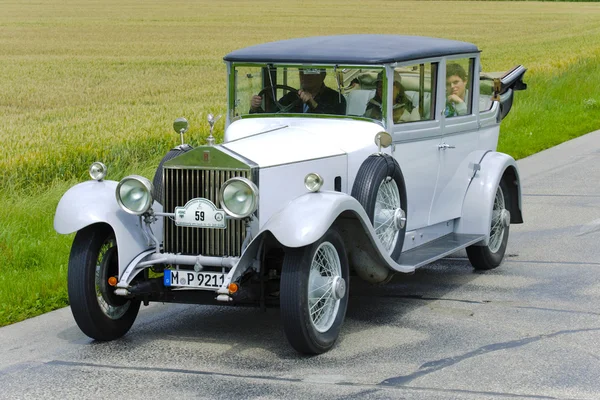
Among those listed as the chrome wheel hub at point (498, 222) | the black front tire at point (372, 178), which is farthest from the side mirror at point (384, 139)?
the chrome wheel hub at point (498, 222)

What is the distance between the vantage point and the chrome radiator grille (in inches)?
243

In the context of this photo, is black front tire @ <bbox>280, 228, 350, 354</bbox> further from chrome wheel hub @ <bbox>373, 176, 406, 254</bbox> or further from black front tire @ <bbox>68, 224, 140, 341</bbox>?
black front tire @ <bbox>68, 224, 140, 341</bbox>

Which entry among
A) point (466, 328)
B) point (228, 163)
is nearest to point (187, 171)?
point (228, 163)

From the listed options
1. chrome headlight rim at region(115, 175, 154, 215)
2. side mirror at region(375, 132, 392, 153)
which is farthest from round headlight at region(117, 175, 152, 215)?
side mirror at region(375, 132, 392, 153)

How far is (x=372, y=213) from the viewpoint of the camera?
6727 mm

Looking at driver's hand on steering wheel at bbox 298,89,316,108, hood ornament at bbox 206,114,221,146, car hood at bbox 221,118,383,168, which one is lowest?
car hood at bbox 221,118,383,168

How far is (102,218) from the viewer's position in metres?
6.30

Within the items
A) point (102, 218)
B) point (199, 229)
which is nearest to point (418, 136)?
point (199, 229)

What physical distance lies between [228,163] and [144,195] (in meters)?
0.61

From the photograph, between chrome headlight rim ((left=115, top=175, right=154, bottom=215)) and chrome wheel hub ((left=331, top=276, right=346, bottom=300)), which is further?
chrome headlight rim ((left=115, top=175, right=154, bottom=215))

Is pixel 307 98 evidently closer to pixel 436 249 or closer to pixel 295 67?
pixel 295 67

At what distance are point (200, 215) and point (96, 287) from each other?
31.4 inches

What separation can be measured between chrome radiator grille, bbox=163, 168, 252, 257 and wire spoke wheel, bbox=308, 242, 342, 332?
467mm

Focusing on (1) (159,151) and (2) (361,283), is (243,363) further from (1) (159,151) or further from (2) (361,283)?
(1) (159,151)
